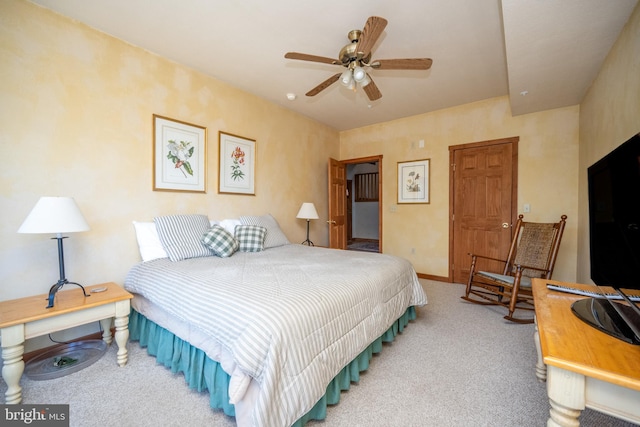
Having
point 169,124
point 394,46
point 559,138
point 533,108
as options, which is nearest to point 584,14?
point 394,46

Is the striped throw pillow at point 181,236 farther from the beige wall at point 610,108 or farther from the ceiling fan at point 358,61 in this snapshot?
the beige wall at point 610,108

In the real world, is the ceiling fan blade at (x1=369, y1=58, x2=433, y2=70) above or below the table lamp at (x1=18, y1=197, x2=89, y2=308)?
above

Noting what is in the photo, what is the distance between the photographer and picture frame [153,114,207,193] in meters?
2.64

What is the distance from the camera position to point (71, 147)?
83.7 inches

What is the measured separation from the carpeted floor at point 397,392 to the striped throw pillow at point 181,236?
2.71ft

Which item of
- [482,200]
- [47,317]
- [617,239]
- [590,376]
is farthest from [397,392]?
[482,200]

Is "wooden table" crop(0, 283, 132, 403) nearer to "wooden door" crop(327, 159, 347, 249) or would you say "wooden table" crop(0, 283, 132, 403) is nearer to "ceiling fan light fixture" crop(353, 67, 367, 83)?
"ceiling fan light fixture" crop(353, 67, 367, 83)

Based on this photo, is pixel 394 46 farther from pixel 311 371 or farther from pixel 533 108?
pixel 311 371

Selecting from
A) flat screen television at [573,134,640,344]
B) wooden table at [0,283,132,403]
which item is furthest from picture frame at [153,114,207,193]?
flat screen television at [573,134,640,344]

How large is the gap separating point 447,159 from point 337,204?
193 cm

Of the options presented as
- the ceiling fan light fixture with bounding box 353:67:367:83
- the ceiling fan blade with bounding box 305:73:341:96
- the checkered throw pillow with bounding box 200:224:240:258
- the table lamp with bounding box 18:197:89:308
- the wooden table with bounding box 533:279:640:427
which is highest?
the ceiling fan blade with bounding box 305:73:341:96

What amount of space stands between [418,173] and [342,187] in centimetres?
138

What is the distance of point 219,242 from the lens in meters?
2.56

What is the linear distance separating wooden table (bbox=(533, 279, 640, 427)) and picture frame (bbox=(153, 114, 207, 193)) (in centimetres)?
309
